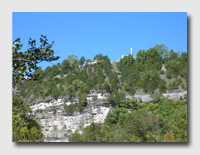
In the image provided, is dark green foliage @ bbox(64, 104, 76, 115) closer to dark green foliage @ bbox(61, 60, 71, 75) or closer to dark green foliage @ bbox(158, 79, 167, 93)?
dark green foliage @ bbox(158, 79, 167, 93)

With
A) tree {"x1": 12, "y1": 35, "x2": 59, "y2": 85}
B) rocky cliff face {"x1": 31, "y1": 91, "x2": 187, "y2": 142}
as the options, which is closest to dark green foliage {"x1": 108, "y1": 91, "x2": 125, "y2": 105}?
rocky cliff face {"x1": 31, "y1": 91, "x2": 187, "y2": 142}

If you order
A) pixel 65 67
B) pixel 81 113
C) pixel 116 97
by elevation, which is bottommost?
pixel 81 113

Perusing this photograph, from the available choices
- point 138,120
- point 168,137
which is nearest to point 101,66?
point 138,120

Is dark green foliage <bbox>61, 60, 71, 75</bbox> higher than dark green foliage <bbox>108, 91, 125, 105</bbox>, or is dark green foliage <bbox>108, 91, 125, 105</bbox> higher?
dark green foliage <bbox>61, 60, 71, 75</bbox>

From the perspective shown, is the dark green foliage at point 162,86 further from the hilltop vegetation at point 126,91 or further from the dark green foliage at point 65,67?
the dark green foliage at point 65,67

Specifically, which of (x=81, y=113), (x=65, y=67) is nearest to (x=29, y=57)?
(x=81, y=113)

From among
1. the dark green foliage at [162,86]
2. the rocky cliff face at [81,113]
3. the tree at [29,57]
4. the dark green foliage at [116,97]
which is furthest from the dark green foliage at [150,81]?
the tree at [29,57]

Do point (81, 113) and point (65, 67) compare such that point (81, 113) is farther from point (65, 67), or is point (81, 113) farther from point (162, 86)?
point (65, 67)

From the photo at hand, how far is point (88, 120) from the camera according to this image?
594 inches

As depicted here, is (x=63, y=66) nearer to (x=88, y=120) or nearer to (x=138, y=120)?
(x=88, y=120)

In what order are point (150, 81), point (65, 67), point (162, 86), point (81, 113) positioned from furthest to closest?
point (65, 67) → point (150, 81) → point (81, 113) → point (162, 86)

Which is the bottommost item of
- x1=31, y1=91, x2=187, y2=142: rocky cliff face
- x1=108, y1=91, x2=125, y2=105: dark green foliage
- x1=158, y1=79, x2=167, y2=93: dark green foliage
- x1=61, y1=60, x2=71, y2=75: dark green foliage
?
x1=31, y1=91, x2=187, y2=142: rocky cliff face

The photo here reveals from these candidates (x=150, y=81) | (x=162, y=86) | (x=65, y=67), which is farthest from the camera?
(x=65, y=67)

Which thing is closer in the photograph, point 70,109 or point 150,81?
point 70,109
